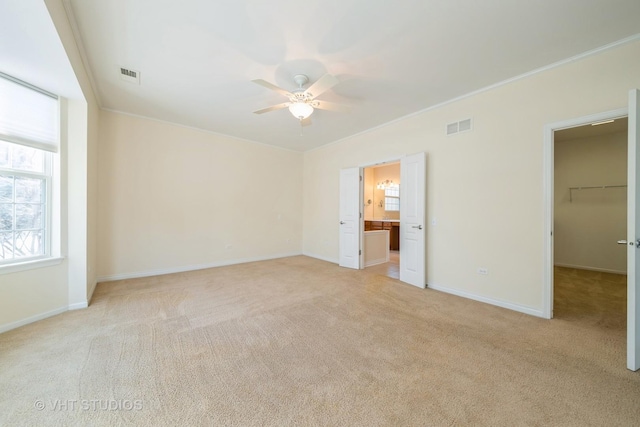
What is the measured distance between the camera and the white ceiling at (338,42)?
1.97 metres

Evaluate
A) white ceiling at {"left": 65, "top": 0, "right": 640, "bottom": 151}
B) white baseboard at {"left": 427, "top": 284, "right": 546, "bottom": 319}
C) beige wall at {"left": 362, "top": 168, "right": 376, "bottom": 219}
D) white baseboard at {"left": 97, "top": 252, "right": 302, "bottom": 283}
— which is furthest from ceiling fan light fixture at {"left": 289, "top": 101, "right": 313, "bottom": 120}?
beige wall at {"left": 362, "top": 168, "right": 376, "bottom": 219}

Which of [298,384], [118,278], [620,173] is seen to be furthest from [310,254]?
[620,173]

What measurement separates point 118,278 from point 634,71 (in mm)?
7324

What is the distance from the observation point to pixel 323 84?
98.2 inches

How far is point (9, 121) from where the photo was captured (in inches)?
94.8

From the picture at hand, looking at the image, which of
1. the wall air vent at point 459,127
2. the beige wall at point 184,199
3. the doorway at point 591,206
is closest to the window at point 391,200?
the beige wall at point 184,199

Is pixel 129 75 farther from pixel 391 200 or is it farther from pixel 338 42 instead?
pixel 391 200

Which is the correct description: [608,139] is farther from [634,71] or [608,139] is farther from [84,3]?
[84,3]

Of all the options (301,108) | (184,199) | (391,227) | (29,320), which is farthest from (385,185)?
(29,320)

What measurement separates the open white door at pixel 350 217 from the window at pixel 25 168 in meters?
4.49

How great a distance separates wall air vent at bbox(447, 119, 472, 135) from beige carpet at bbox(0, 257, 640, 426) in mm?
2488

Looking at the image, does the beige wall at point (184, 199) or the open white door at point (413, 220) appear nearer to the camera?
the open white door at point (413, 220)

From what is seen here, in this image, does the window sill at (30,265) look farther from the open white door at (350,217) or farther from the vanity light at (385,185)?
the vanity light at (385,185)

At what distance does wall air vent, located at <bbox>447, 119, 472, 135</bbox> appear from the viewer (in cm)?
343
